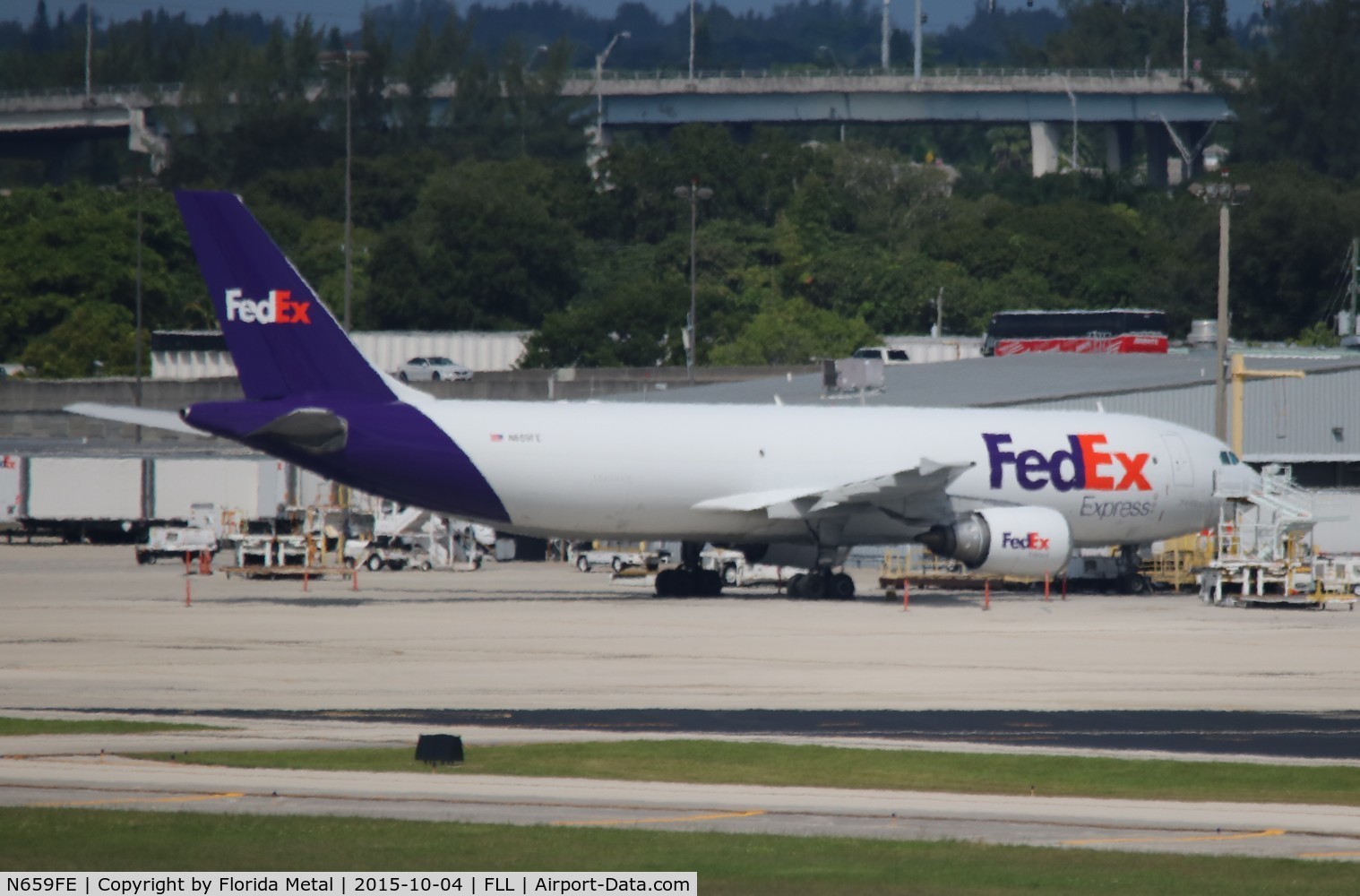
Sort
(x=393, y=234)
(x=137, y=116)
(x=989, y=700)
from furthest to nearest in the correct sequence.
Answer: (x=137, y=116), (x=393, y=234), (x=989, y=700)

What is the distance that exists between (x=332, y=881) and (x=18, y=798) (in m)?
4.87

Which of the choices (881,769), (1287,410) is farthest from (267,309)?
(1287,410)

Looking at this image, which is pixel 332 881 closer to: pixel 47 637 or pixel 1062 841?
pixel 1062 841

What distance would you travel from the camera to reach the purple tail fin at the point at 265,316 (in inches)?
1670

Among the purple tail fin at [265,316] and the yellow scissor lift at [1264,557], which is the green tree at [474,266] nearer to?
the yellow scissor lift at [1264,557]

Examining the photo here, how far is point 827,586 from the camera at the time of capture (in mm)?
46375

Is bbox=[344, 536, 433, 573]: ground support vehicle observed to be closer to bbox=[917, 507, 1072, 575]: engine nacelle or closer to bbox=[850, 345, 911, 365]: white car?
bbox=[917, 507, 1072, 575]: engine nacelle

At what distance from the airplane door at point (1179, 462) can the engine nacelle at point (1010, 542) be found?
5.50m

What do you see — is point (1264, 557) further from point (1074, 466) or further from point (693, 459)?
point (693, 459)

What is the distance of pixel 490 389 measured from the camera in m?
88.7

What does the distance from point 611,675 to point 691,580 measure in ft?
59.1

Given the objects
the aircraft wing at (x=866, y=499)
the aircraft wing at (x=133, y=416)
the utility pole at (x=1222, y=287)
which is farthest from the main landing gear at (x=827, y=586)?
the utility pole at (x=1222, y=287)

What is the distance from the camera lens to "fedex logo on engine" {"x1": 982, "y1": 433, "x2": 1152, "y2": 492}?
156ft

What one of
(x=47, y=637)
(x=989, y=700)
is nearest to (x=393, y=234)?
(x=47, y=637)
